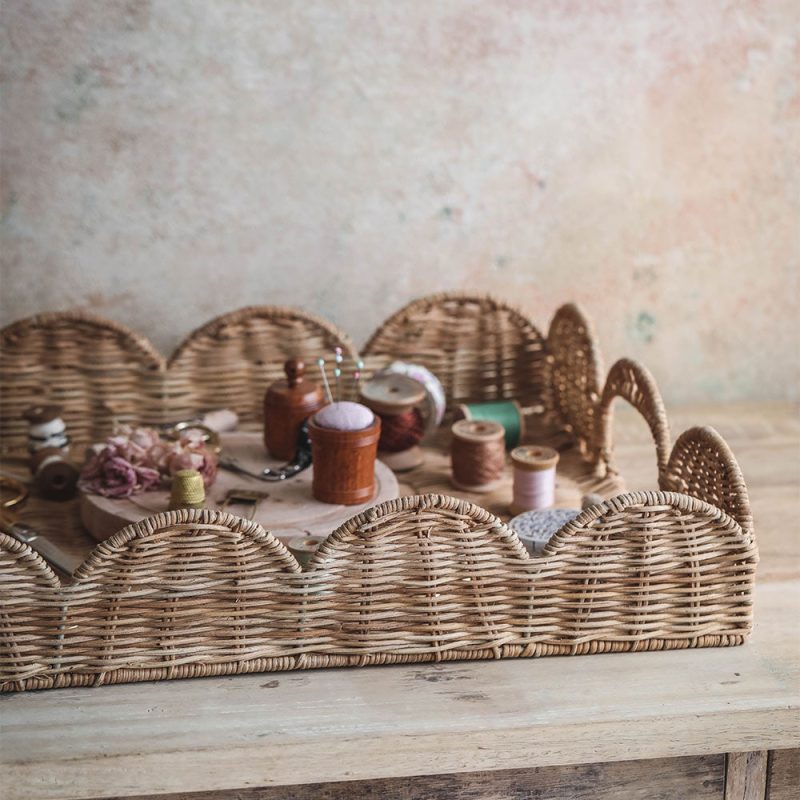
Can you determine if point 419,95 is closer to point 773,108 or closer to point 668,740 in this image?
point 773,108

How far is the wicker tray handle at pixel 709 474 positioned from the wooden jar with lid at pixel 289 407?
556 mm

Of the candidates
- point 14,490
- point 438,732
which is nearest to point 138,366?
point 14,490

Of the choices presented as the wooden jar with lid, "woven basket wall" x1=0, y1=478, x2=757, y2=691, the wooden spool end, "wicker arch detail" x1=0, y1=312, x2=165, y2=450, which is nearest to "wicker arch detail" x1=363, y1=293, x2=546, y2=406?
the wooden spool end

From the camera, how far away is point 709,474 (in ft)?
4.83

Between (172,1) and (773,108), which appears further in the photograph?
(773,108)

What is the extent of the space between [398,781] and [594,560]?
1.13 feet

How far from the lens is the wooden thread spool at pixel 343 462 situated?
1611 mm

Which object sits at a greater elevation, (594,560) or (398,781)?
(594,560)

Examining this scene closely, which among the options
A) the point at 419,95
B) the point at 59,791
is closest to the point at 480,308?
the point at 419,95

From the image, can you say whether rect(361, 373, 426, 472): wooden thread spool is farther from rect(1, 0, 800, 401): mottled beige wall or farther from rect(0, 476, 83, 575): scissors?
rect(0, 476, 83, 575): scissors

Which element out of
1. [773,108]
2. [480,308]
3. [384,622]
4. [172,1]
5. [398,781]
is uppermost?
[172,1]

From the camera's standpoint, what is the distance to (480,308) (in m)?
2.07

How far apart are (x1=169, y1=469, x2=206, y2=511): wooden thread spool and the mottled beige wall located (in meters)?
0.75

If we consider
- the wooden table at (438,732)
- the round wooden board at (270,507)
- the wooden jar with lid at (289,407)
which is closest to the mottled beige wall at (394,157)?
the wooden jar with lid at (289,407)
